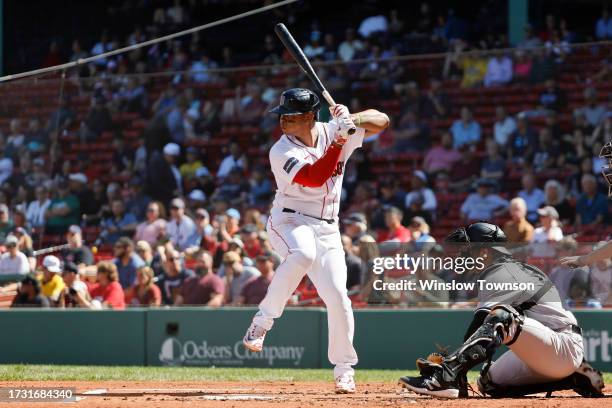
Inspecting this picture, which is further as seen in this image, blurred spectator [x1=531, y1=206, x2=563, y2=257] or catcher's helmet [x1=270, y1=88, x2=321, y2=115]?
blurred spectator [x1=531, y1=206, x2=563, y2=257]

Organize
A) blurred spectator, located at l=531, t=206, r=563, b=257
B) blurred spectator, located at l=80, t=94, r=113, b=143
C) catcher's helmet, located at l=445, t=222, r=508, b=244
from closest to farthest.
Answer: catcher's helmet, located at l=445, t=222, r=508, b=244
blurred spectator, located at l=531, t=206, r=563, b=257
blurred spectator, located at l=80, t=94, r=113, b=143

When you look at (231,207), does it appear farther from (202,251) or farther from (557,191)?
(557,191)

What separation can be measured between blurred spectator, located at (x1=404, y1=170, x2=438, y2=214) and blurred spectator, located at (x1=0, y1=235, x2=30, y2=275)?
4.07 meters

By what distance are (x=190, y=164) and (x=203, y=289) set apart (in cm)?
188

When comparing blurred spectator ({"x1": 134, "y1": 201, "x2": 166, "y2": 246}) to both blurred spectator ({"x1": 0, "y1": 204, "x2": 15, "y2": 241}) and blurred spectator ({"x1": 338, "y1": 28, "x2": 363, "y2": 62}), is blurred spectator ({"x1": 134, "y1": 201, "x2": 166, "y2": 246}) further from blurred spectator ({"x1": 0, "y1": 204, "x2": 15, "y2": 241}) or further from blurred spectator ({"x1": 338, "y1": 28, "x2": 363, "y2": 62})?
blurred spectator ({"x1": 338, "y1": 28, "x2": 363, "y2": 62})

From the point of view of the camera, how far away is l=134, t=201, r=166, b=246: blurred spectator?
41.3ft

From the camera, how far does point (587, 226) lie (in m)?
11.5

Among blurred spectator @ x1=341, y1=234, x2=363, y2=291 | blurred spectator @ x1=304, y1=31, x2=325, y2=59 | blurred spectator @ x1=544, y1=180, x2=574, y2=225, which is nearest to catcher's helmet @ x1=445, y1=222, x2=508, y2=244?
blurred spectator @ x1=341, y1=234, x2=363, y2=291

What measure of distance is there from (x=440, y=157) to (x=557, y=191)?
132 cm

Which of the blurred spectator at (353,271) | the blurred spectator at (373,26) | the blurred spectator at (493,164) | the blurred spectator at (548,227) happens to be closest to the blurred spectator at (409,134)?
the blurred spectator at (493,164)

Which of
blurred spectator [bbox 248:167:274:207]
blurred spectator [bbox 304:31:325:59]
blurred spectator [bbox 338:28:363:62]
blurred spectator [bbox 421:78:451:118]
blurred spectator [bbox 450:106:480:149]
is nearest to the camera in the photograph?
blurred spectator [bbox 421:78:451:118]

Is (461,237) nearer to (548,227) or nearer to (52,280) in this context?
(548,227)

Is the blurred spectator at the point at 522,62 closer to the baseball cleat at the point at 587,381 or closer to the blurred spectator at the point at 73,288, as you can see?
the blurred spectator at the point at 73,288

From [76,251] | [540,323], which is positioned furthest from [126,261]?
[540,323]
